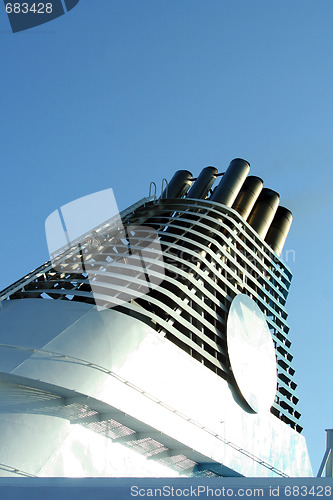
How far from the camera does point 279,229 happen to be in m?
24.6

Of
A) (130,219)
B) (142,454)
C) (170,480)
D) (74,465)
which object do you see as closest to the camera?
(170,480)

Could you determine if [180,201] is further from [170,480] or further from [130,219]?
[170,480]

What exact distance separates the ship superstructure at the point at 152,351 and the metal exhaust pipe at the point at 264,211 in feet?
4.29

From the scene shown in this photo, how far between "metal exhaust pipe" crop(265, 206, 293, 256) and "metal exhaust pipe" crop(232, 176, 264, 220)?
1714 mm

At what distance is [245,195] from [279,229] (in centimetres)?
220

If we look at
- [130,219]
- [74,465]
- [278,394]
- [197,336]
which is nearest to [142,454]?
[74,465]

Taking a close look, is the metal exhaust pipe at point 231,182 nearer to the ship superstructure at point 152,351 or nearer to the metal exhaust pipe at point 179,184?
the ship superstructure at point 152,351

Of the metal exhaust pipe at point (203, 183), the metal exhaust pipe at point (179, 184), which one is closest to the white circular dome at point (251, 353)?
the metal exhaust pipe at point (203, 183)

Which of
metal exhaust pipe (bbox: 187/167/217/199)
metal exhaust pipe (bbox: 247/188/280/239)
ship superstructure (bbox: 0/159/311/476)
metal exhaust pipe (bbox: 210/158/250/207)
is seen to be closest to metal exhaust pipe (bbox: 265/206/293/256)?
metal exhaust pipe (bbox: 247/188/280/239)

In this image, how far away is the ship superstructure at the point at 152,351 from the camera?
472 inches

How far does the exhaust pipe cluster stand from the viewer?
74.9 ft

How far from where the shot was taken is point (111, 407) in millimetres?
12141

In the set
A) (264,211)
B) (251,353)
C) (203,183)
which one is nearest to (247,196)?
(264,211)

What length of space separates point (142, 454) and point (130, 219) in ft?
30.5
